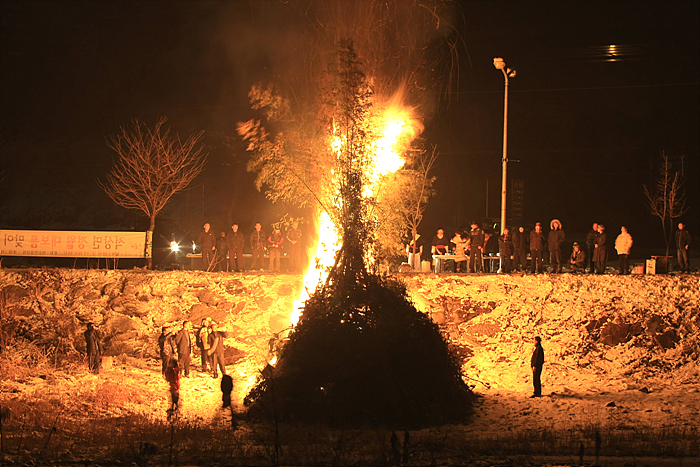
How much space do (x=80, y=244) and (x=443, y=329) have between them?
1199cm

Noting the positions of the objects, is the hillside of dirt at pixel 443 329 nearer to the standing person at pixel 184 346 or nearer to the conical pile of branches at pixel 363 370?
the standing person at pixel 184 346

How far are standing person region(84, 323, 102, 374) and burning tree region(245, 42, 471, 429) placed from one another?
5013 mm

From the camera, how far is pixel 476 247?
19562mm

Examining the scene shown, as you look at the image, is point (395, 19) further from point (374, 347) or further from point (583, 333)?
point (583, 333)

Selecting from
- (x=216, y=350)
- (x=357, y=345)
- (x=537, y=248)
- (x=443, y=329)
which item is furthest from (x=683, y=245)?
(x=216, y=350)

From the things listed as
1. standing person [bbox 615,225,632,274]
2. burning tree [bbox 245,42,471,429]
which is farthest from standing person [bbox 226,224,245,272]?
standing person [bbox 615,225,632,274]

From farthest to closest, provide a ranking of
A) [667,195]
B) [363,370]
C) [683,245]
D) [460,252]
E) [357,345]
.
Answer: [667,195] < [460,252] < [683,245] < [357,345] < [363,370]

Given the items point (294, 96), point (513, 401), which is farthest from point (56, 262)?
point (513, 401)

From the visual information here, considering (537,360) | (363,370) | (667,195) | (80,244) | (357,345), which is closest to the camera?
(363,370)

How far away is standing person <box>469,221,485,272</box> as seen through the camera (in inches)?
766

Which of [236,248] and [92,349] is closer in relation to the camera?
[92,349]

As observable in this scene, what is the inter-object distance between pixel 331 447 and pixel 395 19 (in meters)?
10.6

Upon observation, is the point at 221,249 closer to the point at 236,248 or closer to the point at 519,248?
the point at 236,248

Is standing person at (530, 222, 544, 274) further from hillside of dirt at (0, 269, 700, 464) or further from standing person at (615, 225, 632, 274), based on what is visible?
standing person at (615, 225, 632, 274)
